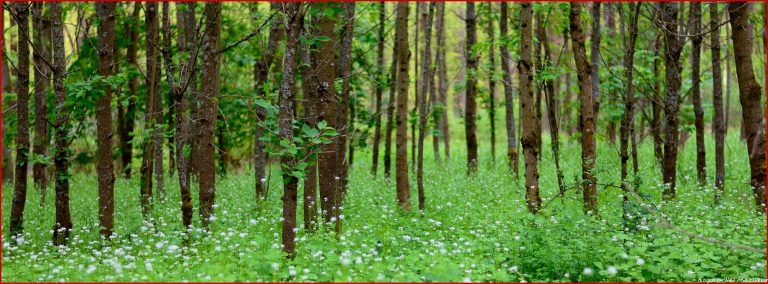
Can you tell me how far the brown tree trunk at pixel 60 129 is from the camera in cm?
973

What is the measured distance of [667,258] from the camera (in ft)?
22.2

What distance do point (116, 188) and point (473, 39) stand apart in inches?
423

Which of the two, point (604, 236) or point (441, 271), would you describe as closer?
point (441, 271)

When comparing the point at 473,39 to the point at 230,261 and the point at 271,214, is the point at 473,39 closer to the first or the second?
the point at 271,214

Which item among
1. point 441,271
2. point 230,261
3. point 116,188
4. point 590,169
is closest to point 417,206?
point 590,169

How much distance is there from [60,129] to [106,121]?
0.63m

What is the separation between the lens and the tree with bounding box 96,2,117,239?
32.1 feet

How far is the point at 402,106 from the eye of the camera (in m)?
12.1

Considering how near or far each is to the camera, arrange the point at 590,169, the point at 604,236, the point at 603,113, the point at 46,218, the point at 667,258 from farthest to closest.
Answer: the point at 603,113, the point at 46,218, the point at 590,169, the point at 604,236, the point at 667,258

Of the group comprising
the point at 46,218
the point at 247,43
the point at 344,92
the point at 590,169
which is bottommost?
the point at 46,218

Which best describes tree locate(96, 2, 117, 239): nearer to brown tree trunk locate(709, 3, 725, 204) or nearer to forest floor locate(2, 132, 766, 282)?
forest floor locate(2, 132, 766, 282)

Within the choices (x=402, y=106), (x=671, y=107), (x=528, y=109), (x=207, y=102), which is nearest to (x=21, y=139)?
(x=207, y=102)

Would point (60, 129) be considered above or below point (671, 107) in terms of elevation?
below

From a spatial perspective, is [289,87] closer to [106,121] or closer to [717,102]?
[106,121]
